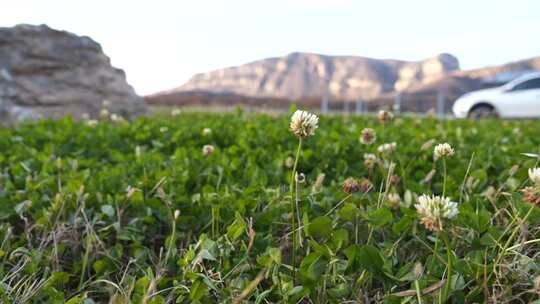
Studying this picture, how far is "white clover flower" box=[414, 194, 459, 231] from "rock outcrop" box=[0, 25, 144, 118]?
772 cm

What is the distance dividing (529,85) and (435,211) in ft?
48.7

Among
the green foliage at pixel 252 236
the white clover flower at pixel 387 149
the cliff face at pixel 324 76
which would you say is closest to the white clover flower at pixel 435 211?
the green foliage at pixel 252 236

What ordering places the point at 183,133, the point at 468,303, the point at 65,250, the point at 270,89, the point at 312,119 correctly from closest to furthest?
the point at 468,303 < the point at 312,119 < the point at 65,250 < the point at 183,133 < the point at 270,89

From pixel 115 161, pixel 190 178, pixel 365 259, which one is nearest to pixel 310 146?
pixel 190 178

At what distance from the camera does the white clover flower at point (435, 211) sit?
95cm

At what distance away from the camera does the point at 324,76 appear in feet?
317

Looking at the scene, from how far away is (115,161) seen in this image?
3.14 m

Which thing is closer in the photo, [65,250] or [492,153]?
[65,250]

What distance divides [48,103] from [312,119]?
7983mm

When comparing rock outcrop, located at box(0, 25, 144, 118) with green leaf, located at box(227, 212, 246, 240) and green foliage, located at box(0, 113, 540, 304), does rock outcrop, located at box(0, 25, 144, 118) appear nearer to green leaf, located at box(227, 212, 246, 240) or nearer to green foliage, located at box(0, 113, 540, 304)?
green foliage, located at box(0, 113, 540, 304)

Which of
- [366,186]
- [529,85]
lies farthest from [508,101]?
[366,186]

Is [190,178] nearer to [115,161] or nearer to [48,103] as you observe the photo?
[115,161]

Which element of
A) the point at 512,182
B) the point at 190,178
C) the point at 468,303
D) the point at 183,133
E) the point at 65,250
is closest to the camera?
the point at 468,303

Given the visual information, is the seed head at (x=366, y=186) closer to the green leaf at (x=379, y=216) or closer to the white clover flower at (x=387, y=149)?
the green leaf at (x=379, y=216)
